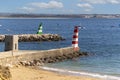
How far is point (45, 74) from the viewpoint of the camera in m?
20.7

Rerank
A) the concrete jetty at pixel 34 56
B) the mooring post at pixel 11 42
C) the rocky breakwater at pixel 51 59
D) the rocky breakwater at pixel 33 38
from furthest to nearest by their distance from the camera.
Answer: the rocky breakwater at pixel 33 38 < the mooring post at pixel 11 42 < the rocky breakwater at pixel 51 59 < the concrete jetty at pixel 34 56

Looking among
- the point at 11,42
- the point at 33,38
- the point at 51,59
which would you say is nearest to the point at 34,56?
the point at 11,42

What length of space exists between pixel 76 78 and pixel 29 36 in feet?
114

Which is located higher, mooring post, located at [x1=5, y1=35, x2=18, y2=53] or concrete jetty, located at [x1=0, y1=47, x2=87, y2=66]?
mooring post, located at [x1=5, y1=35, x2=18, y2=53]

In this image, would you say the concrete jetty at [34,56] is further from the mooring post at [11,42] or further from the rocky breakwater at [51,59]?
the mooring post at [11,42]

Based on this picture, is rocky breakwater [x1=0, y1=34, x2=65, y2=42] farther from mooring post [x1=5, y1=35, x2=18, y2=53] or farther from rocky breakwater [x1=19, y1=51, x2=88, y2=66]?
mooring post [x1=5, y1=35, x2=18, y2=53]

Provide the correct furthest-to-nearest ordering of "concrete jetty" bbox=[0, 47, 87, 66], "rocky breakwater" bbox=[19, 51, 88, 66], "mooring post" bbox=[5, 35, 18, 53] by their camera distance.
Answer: "mooring post" bbox=[5, 35, 18, 53]
"rocky breakwater" bbox=[19, 51, 88, 66]
"concrete jetty" bbox=[0, 47, 87, 66]

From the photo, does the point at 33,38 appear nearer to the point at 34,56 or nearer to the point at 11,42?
the point at 11,42

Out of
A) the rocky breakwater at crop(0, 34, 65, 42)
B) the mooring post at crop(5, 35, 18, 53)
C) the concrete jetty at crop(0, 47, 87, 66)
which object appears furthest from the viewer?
the rocky breakwater at crop(0, 34, 65, 42)

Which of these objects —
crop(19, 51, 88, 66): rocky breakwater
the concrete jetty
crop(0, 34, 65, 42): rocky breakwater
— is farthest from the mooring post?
crop(0, 34, 65, 42): rocky breakwater

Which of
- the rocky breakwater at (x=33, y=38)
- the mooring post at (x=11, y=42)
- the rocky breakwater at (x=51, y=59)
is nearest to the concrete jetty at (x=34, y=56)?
the rocky breakwater at (x=51, y=59)

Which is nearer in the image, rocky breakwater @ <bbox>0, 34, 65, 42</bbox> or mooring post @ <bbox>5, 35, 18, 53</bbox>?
mooring post @ <bbox>5, 35, 18, 53</bbox>

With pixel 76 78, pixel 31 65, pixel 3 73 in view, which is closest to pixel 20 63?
pixel 31 65

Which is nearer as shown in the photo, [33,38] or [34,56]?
[34,56]
